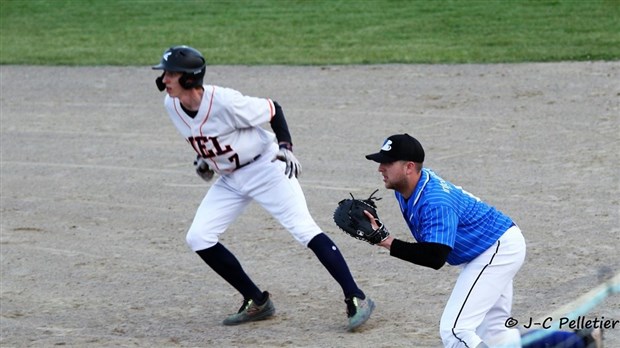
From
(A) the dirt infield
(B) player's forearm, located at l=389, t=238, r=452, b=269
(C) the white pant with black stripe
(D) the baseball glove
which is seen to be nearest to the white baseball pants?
(A) the dirt infield

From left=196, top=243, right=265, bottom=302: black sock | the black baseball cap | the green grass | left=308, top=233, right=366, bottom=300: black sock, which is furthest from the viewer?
the green grass

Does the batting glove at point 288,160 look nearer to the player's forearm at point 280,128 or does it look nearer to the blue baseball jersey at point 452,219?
the player's forearm at point 280,128

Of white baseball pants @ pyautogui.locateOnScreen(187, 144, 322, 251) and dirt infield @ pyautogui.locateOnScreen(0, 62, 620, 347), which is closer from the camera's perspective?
white baseball pants @ pyautogui.locateOnScreen(187, 144, 322, 251)

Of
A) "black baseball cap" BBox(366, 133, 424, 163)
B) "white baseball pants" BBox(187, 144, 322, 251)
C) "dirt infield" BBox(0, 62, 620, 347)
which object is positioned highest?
"black baseball cap" BBox(366, 133, 424, 163)

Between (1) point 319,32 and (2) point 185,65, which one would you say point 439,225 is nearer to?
(2) point 185,65

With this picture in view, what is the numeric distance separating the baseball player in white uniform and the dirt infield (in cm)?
29

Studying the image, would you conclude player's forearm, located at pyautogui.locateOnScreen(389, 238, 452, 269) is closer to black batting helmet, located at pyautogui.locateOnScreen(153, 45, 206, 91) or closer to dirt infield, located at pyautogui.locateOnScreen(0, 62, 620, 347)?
dirt infield, located at pyautogui.locateOnScreen(0, 62, 620, 347)

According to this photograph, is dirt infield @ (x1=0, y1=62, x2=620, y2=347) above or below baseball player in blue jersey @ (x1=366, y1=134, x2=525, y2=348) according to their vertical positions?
below

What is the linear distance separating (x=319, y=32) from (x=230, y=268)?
1089 cm

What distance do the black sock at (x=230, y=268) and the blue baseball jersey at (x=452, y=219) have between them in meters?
1.98

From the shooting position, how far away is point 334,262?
7.20 metres

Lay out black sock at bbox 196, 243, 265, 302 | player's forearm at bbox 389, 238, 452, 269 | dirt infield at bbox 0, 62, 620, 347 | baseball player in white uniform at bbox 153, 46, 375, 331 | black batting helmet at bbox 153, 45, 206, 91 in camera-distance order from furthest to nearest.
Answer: dirt infield at bbox 0, 62, 620, 347
black sock at bbox 196, 243, 265, 302
baseball player in white uniform at bbox 153, 46, 375, 331
black batting helmet at bbox 153, 45, 206, 91
player's forearm at bbox 389, 238, 452, 269

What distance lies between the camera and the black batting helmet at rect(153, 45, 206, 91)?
698cm

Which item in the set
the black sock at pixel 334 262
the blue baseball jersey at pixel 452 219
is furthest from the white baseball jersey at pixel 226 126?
the blue baseball jersey at pixel 452 219
